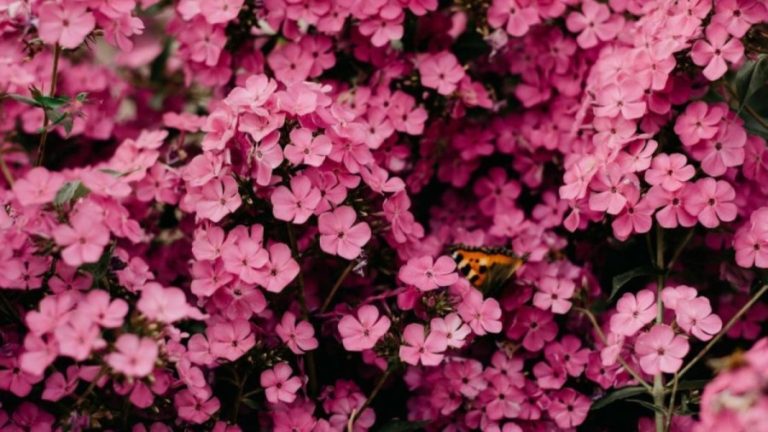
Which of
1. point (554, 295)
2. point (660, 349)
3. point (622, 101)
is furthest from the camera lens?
point (554, 295)

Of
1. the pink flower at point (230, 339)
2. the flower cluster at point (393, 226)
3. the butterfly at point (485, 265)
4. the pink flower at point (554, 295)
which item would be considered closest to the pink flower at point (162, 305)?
the flower cluster at point (393, 226)

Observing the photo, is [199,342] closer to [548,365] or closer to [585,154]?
[548,365]

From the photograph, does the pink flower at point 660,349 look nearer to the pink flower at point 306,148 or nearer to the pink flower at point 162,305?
the pink flower at point 306,148

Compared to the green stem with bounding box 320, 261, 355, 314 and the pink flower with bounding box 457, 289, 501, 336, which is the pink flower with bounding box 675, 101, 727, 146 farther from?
the green stem with bounding box 320, 261, 355, 314

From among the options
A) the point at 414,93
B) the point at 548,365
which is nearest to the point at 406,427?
the point at 548,365

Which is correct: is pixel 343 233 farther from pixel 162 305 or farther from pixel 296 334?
pixel 162 305

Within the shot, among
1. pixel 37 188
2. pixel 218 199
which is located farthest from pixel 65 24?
pixel 218 199
